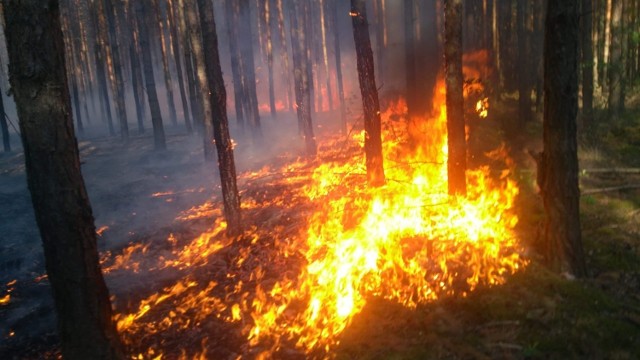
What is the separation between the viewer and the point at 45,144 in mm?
4535

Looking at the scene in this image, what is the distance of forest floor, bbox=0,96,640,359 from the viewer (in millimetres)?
5195

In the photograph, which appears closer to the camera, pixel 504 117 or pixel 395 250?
pixel 395 250

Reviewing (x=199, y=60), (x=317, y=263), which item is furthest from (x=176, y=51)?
(x=317, y=263)

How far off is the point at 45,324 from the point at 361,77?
8195mm

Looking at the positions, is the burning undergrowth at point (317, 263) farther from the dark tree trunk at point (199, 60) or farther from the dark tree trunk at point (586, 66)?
the dark tree trunk at point (199, 60)

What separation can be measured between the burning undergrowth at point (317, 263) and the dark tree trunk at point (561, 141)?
0.77 meters

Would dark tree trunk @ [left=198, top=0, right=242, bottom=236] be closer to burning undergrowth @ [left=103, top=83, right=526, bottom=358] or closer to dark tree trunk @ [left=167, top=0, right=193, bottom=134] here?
burning undergrowth @ [left=103, top=83, right=526, bottom=358]

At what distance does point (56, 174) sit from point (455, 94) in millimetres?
7299

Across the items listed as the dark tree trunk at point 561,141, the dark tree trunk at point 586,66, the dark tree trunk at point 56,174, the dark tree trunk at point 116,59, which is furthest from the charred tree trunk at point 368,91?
the dark tree trunk at point 116,59

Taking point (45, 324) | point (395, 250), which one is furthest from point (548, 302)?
point (45, 324)

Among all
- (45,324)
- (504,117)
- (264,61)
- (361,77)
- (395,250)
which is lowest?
(45,324)

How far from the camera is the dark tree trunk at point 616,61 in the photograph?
14664mm

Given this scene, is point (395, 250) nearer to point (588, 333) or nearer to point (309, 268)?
point (309, 268)

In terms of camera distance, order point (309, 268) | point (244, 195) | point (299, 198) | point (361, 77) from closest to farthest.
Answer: point (309, 268), point (361, 77), point (299, 198), point (244, 195)
